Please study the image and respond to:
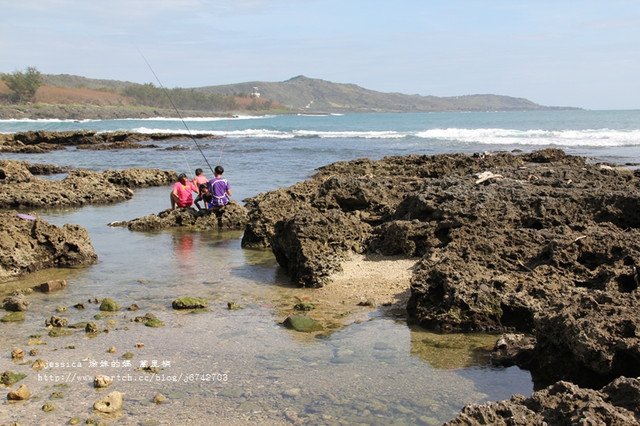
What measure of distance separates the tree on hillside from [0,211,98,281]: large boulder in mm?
121602

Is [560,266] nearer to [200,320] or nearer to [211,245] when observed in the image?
[200,320]

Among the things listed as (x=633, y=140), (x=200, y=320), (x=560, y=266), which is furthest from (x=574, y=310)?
(x=633, y=140)

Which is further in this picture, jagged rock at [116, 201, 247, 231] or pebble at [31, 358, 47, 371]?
jagged rock at [116, 201, 247, 231]

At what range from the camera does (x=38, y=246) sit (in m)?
9.05

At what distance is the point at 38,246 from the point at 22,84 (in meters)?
122

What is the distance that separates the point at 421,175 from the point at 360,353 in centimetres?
1096

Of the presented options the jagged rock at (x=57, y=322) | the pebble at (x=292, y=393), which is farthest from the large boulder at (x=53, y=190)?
the pebble at (x=292, y=393)

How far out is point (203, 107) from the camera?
542 feet

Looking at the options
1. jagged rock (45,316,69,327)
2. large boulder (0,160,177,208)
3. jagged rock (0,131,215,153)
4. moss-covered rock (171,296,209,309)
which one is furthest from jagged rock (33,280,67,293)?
jagged rock (0,131,215,153)

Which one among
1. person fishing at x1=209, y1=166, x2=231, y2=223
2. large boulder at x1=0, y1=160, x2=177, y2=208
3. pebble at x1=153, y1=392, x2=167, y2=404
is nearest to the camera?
pebble at x1=153, y1=392, x2=167, y2=404

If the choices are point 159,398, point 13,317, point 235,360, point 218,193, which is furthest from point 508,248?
point 218,193

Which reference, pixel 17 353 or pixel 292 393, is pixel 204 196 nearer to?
pixel 17 353

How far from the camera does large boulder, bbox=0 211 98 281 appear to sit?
340 inches

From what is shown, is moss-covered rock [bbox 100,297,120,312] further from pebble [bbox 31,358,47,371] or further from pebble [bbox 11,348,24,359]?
pebble [bbox 31,358,47,371]
